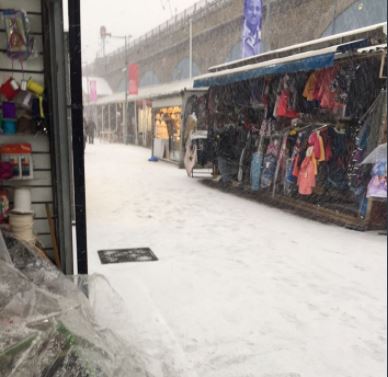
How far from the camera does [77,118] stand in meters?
2.19

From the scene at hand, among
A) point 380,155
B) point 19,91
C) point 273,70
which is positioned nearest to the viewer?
point 380,155

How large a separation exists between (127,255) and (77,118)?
5.67 ft

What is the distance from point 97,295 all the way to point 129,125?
13656 millimetres

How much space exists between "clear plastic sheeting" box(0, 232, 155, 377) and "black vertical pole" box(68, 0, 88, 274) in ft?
1.11

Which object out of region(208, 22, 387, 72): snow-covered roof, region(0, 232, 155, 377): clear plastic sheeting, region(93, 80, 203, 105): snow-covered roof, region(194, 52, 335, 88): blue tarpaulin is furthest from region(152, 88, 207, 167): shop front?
region(0, 232, 155, 377): clear plastic sheeting

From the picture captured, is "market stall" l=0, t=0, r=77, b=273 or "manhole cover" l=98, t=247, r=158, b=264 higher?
"market stall" l=0, t=0, r=77, b=273

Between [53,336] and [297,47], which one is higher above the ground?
[297,47]

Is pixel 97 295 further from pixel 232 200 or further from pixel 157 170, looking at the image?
pixel 157 170

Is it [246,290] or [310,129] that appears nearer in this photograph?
Result: [246,290]

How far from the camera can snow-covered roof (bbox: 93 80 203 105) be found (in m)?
10.4

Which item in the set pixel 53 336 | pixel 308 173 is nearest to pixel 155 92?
pixel 308 173

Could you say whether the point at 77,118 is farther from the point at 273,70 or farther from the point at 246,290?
the point at 273,70

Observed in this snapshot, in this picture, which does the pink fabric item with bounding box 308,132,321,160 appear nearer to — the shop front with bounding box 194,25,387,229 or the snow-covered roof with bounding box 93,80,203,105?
the shop front with bounding box 194,25,387,229

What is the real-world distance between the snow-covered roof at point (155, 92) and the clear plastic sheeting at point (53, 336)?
26.9 feet
